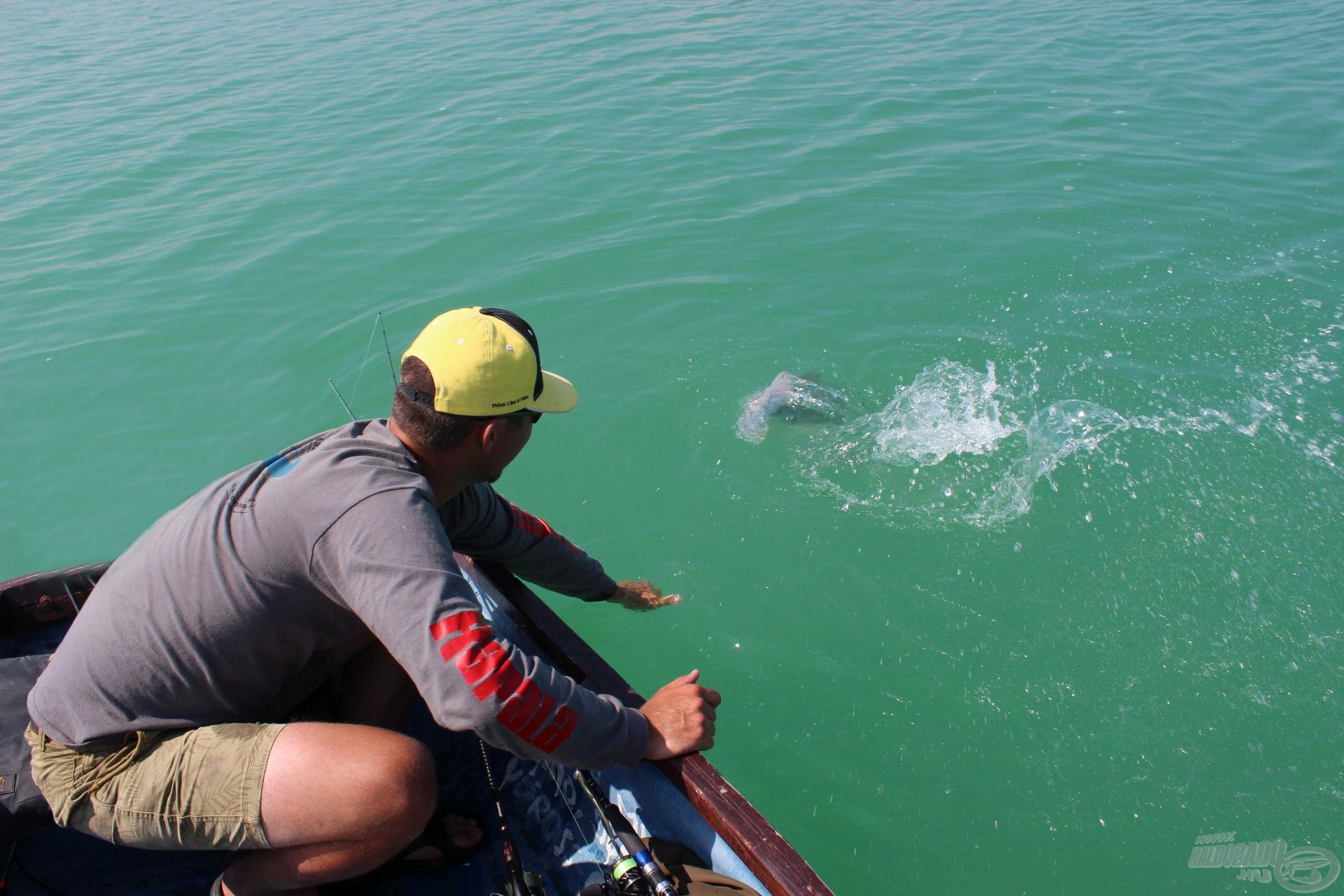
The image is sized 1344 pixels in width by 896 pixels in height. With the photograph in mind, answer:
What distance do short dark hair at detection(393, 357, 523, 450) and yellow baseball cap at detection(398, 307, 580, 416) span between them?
0.01 metres

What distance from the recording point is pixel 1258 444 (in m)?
5.74

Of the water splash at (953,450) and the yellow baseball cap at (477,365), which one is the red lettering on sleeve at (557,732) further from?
the water splash at (953,450)

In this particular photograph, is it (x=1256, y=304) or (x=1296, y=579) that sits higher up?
(x=1256, y=304)

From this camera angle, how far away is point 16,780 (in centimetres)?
255

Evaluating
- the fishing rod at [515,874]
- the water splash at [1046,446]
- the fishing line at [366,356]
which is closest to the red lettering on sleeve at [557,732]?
the fishing rod at [515,874]

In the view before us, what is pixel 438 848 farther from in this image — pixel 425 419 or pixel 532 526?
pixel 425 419

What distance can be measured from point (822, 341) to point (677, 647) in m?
3.38

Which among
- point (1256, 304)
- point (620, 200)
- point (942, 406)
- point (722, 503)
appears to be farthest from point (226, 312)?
point (1256, 304)

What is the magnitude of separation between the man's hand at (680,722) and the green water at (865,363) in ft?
5.22

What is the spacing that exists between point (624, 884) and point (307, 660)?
1160 mm

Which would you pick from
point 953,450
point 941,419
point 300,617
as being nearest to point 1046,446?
point 953,450

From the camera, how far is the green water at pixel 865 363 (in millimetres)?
4199

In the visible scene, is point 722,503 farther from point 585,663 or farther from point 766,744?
point 585,663

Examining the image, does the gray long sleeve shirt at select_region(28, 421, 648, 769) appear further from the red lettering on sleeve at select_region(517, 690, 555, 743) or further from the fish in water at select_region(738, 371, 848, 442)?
the fish in water at select_region(738, 371, 848, 442)
